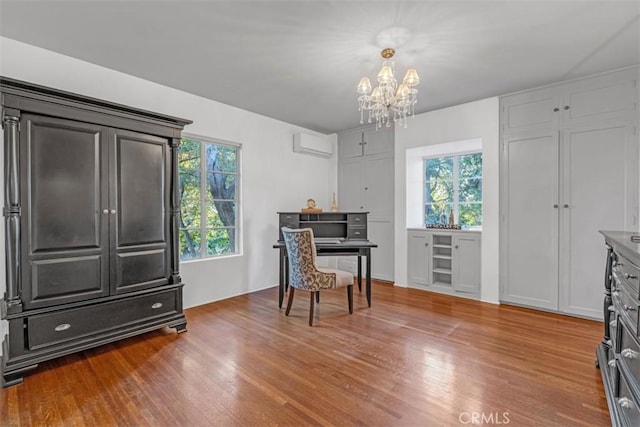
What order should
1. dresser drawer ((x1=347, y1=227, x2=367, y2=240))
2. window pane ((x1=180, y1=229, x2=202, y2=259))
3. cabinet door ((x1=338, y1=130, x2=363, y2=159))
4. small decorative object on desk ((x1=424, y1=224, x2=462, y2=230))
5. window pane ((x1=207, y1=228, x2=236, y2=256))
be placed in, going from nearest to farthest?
window pane ((x1=180, y1=229, x2=202, y2=259)) → window pane ((x1=207, y1=228, x2=236, y2=256)) → small decorative object on desk ((x1=424, y1=224, x2=462, y2=230)) → dresser drawer ((x1=347, y1=227, x2=367, y2=240)) → cabinet door ((x1=338, y1=130, x2=363, y2=159))

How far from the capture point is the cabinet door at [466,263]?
4082 millimetres

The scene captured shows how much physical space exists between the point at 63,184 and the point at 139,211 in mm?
576

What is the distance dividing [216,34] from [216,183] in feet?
6.72

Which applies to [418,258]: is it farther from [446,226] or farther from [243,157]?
[243,157]

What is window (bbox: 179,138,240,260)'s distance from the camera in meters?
3.79

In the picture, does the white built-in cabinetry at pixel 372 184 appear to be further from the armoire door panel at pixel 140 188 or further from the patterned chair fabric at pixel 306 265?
the armoire door panel at pixel 140 188

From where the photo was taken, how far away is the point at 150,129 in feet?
9.21

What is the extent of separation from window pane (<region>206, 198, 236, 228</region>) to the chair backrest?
1.31 metres

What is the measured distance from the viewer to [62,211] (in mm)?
2330

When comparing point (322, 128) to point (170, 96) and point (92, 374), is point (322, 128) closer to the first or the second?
point (170, 96)

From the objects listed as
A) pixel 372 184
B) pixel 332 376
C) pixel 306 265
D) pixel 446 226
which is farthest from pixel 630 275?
pixel 372 184

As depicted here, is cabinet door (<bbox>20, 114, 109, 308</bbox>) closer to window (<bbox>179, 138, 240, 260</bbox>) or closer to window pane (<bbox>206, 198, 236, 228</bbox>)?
window (<bbox>179, 138, 240, 260</bbox>)

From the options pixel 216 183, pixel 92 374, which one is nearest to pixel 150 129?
pixel 216 183

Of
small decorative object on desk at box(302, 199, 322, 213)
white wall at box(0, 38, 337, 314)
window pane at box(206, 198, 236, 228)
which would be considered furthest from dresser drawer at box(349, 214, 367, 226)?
window pane at box(206, 198, 236, 228)
